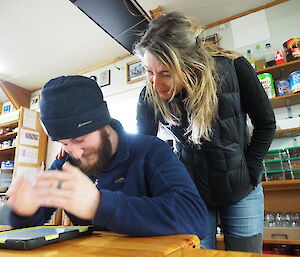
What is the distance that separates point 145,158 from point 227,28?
8.21 feet

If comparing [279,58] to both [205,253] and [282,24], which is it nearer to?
[282,24]

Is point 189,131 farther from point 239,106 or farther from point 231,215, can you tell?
point 231,215

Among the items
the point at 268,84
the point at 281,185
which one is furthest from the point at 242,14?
the point at 281,185

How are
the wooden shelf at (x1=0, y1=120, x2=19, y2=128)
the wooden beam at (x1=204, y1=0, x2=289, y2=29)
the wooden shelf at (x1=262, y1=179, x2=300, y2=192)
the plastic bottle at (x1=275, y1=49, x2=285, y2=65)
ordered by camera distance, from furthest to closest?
the wooden shelf at (x1=0, y1=120, x2=19, y2=128) → the wooden beam at (x1=204, y1=0, x2=289, y2=29) → the plastic bottle at (x1=275, y1=49, x2=285, y2=65) → the wooden shelf at (x1=262, y1=179, x2=300, y2=192)

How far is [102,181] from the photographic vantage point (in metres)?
0.78

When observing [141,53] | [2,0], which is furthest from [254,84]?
[2,0]

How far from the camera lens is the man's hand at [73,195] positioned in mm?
494

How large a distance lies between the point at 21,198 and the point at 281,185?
6.69 ft

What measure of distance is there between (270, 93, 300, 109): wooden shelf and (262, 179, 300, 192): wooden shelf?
0.68 metres

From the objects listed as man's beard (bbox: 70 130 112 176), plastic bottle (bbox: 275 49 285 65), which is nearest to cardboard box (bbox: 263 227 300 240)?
plastic bottle (bbox: 275 49 285 65)

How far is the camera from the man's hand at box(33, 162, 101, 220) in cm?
49

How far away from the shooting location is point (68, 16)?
2746mm

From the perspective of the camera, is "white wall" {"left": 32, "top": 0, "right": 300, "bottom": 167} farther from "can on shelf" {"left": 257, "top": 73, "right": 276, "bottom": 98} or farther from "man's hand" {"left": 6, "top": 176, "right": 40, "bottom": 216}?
"man's hand" {"left": 6, "top": 176, "right": 40, "bottom": 216}

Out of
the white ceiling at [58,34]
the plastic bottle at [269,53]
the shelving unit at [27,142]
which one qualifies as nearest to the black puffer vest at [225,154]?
the plastic bottle at [269,53]
